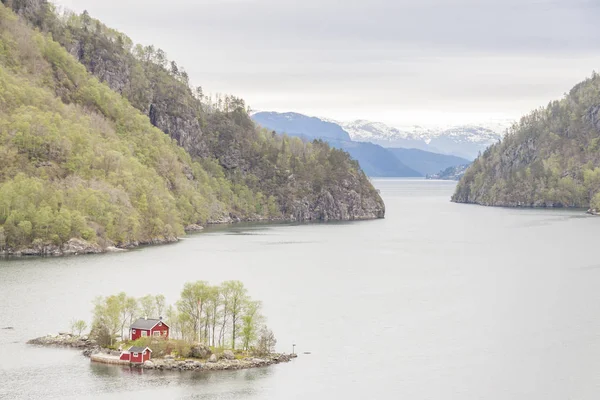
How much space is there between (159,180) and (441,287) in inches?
3535

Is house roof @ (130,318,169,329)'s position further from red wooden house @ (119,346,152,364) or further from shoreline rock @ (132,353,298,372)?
shoreline rock @ (132,353,298,372)

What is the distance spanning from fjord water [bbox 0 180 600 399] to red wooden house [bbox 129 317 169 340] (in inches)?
166

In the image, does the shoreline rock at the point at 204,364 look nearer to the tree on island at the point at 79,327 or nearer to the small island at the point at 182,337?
the small island at the point at 182,337

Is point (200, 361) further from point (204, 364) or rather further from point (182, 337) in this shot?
point (182, 337)

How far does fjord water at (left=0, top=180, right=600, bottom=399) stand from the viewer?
195 ft

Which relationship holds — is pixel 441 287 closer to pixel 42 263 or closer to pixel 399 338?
pixel 399 338

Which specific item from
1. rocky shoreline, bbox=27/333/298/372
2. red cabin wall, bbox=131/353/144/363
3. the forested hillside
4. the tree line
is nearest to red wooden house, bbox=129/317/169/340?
the tree line

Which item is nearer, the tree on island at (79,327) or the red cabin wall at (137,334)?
the red cabin wall at (137,334)

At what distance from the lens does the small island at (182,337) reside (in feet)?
206

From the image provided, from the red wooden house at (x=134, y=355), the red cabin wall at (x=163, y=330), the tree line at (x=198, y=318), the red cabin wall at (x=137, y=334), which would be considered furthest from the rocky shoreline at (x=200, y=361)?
the red cabin wall at (x=163, y=330)

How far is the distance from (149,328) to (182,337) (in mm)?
3247

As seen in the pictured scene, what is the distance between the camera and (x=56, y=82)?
598 feet

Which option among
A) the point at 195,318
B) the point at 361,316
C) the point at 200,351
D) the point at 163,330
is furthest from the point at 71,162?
the point at 200,351

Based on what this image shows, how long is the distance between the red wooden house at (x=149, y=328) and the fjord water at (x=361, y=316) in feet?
13.9
